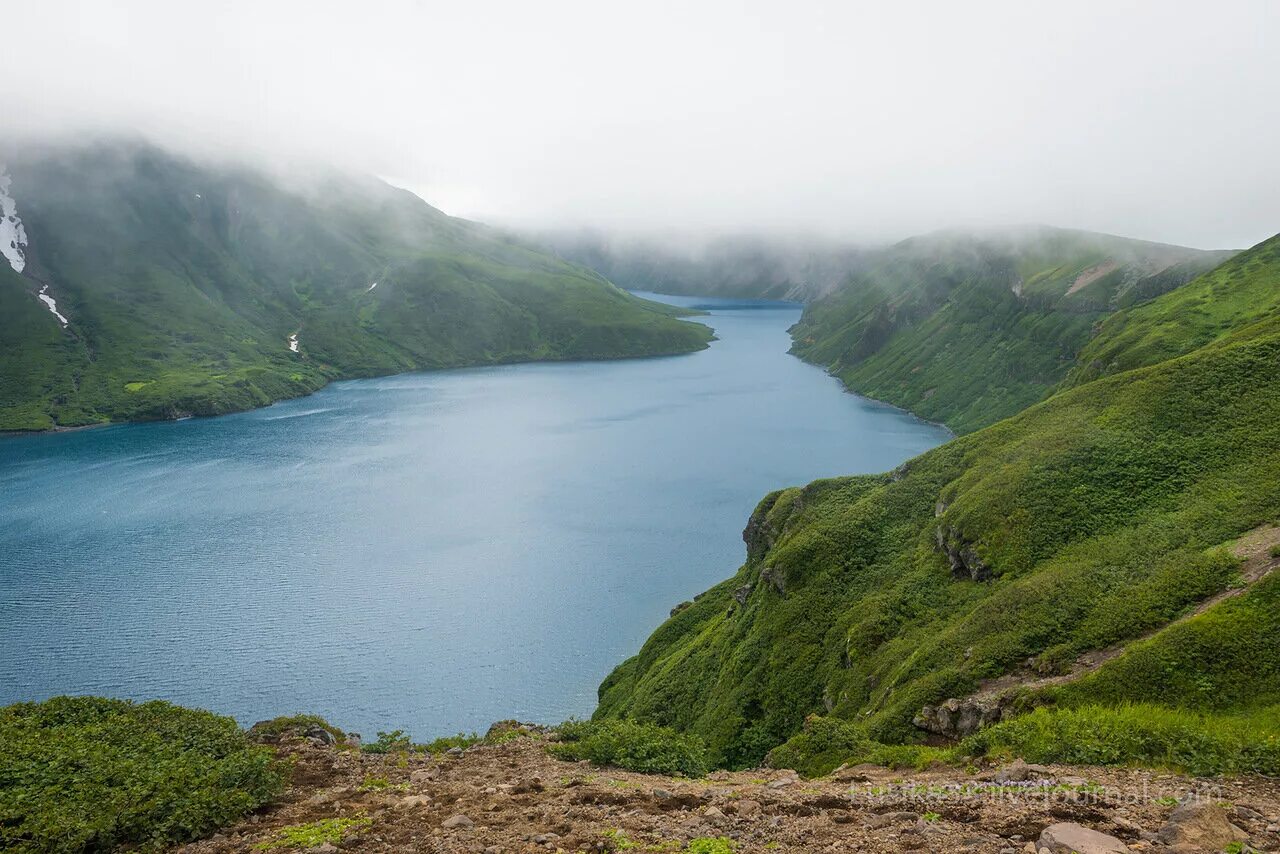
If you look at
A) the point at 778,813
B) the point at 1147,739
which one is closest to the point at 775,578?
the point at 1147,739

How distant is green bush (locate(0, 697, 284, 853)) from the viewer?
581 inches

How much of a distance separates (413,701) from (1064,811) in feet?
234

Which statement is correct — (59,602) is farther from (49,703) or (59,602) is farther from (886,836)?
(886,836)

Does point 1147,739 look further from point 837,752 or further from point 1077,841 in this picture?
point 837,752

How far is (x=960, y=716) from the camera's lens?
28.5 metres

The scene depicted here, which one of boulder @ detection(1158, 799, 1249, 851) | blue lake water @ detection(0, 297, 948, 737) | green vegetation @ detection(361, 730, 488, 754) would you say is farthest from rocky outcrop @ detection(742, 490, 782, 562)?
boulder @ detection(1158, 799, 1249, 851)

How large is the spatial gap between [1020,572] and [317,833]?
37.2 metres

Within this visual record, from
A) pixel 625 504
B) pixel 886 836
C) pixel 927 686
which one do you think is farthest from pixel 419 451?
pixel 886 836

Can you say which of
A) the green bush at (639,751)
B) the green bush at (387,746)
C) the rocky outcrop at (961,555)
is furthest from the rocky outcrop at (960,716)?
the green bush at (387,746)

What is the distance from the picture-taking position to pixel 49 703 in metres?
23.8

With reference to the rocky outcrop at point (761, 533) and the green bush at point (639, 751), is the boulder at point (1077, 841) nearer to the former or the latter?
the green bush at point (639, 751)

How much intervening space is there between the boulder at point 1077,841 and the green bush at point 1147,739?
636 cm

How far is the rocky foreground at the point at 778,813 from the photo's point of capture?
38.7 ft

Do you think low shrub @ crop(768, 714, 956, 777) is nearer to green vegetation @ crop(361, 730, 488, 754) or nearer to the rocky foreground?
the rocky foreground
